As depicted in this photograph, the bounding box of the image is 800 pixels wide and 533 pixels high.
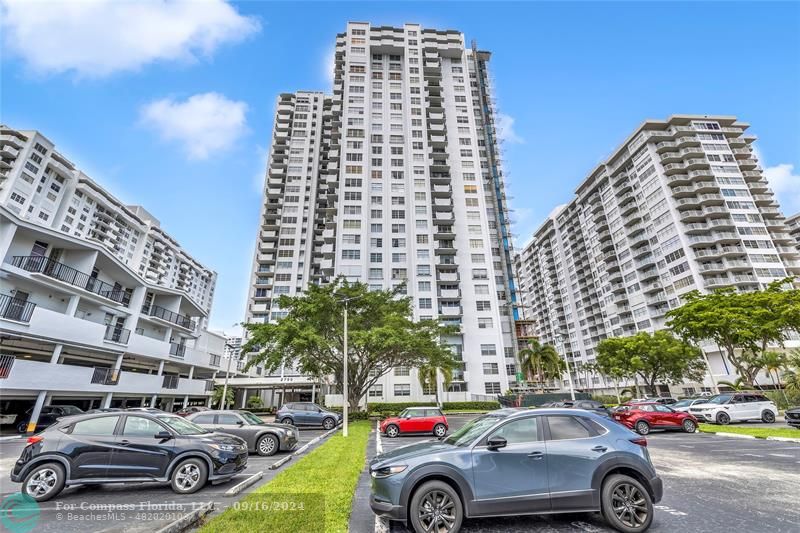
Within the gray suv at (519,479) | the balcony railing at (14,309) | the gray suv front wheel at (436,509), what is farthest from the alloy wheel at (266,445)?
the balcony railing at (14,309)

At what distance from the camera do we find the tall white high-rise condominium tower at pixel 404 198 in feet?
165

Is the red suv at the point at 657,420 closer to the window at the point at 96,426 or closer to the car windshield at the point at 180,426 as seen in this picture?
the car windshield at the point at 180,426

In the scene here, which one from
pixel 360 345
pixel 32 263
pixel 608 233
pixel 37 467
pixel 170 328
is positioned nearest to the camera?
pixel 37 467

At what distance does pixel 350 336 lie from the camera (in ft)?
84.9

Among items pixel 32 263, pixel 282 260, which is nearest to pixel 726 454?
pixel 32 263

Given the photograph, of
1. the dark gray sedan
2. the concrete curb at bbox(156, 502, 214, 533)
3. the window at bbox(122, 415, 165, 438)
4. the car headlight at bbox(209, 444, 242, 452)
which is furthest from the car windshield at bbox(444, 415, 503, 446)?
the dark gray sedan

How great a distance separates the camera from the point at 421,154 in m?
58.6

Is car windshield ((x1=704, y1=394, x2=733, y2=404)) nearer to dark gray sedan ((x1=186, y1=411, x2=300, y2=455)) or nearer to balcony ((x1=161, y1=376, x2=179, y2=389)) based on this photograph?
dark gray sedan ((x1=186, y1=411, x2=300, y2=455))

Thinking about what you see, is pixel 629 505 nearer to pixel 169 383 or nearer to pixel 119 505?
pixel 119 505

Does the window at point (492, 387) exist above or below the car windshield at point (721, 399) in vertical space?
above

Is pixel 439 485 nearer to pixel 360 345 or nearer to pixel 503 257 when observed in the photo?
pixel 360 345

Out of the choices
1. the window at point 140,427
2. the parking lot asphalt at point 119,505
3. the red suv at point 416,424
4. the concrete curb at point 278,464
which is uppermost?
the window at point 140,427

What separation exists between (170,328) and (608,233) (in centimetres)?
8453

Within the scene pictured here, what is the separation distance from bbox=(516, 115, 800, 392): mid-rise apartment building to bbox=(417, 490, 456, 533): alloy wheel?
61.7m
